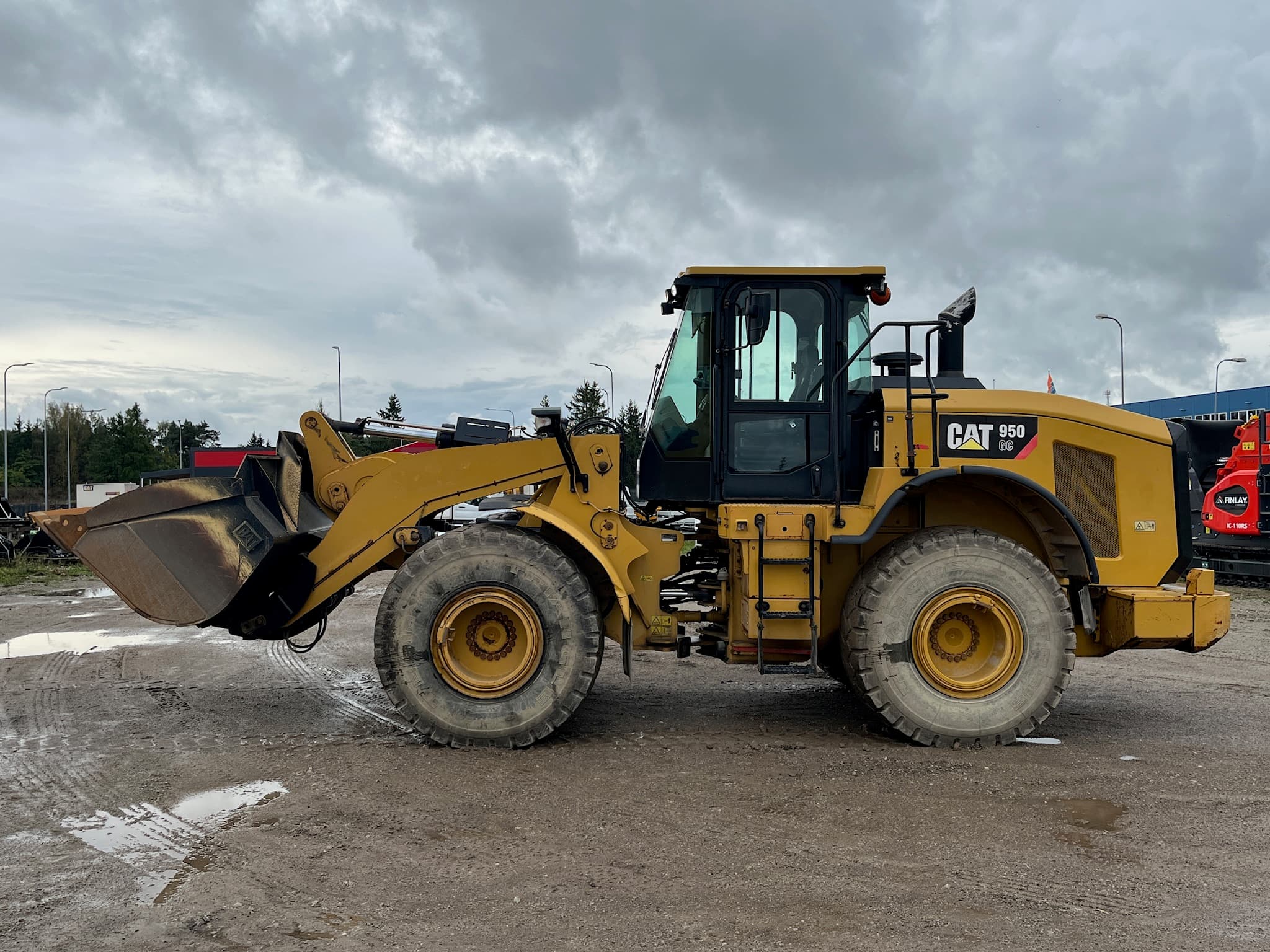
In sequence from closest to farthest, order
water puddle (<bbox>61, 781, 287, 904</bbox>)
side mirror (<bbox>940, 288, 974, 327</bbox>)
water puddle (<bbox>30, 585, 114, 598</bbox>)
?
1. water puddle (<bbox>61, 781, 287, 904</bbox>)
2. side mirror (<bbox>940, 288, 974, 327</bbox>)
3. water puddle (<bbox>30, 585, 114, 598</bbox>)

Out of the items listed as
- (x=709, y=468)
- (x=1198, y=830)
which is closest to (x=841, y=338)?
(x=709, y=468)

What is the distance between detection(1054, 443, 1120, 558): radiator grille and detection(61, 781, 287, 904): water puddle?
198 inches

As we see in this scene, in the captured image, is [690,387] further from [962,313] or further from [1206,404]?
[1206,404]

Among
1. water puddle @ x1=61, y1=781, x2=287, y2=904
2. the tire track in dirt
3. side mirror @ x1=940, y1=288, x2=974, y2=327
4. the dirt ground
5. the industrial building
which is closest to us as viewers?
the dirt ground

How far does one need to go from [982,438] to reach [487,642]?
11.2 ft

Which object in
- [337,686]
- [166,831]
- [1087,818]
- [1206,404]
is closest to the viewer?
[166,831]

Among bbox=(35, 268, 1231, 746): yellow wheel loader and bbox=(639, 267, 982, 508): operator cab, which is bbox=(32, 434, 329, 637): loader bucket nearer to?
bbox=(35, 268, 1231, 746): yellow wheel loader

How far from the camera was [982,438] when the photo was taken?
20.8ft

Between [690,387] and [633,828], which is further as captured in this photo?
[690,387]

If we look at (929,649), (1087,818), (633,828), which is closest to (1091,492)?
(929,649)

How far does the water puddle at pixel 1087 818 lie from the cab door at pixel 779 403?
2383mm

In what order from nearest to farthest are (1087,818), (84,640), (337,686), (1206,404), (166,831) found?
1. (166,831)
2. (1087,818)
3. (337,686)
4. (84,640)
5. (1206,404)

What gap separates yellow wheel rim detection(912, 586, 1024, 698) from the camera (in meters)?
6.19

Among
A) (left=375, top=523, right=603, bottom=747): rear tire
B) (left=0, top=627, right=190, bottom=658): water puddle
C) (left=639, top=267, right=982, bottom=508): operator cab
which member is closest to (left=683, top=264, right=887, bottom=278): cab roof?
(left=639, top=267, right=982, bottom=508): operator cab
